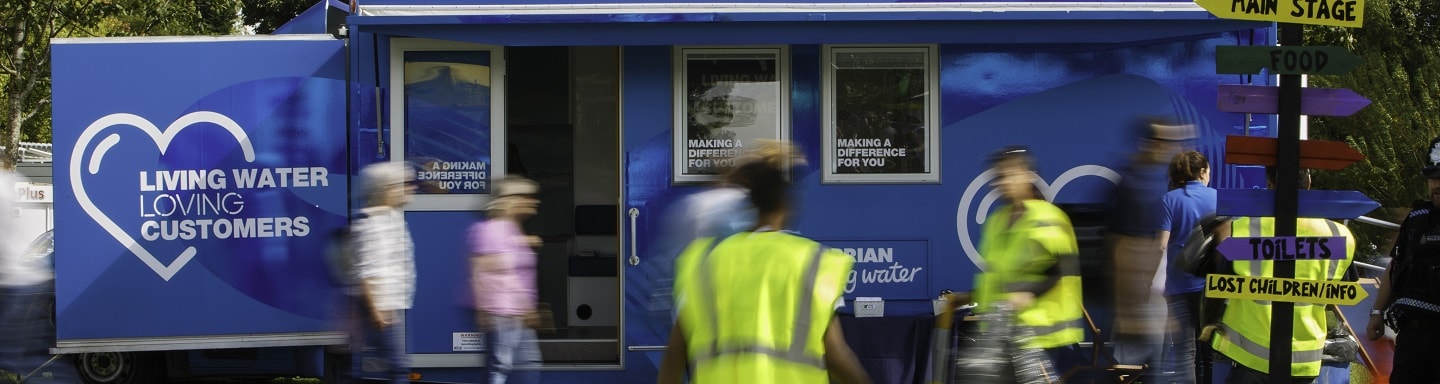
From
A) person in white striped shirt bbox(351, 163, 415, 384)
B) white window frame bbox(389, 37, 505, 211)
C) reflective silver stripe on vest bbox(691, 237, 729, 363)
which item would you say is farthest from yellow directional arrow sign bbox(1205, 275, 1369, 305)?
white window frame bbox(389, 37, 505, 211)

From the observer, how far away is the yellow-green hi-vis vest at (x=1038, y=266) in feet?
16.3

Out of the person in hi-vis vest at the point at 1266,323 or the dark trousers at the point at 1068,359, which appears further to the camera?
the dark trousers at the point at 1068,359

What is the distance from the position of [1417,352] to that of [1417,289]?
0.30 meters

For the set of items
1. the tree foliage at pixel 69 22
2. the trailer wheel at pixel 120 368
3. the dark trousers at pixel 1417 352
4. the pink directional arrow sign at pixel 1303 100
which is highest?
the tree foliage at pixel 69 22

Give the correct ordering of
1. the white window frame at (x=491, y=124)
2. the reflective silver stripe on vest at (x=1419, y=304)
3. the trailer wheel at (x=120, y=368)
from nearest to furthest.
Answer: the reflective silver stripe on vest at (x=1419, y=304) < the white window frame at (x=491, y=124) < the trailer wheel at (x=120, y=368)

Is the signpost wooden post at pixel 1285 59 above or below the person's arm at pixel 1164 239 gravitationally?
above

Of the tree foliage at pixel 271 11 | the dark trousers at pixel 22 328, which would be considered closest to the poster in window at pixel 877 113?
the dark trousers at pixel 22 328

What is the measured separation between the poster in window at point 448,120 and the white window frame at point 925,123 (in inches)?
79.6

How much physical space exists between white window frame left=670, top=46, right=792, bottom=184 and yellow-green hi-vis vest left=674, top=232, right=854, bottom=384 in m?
3.79

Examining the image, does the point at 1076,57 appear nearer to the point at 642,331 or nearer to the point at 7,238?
the point at 642,331

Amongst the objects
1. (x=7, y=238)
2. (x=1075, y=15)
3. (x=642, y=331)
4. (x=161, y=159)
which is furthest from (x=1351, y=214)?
(x=161, y=159)

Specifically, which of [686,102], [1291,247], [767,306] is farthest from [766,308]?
[686,102]

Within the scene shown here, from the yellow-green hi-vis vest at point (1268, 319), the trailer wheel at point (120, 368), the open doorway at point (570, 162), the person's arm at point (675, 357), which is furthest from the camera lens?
the open doorway at point (570, 162)

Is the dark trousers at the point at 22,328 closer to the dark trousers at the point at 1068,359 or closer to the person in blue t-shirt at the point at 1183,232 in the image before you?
the person in blue t-shirt at the point at 1183,232
